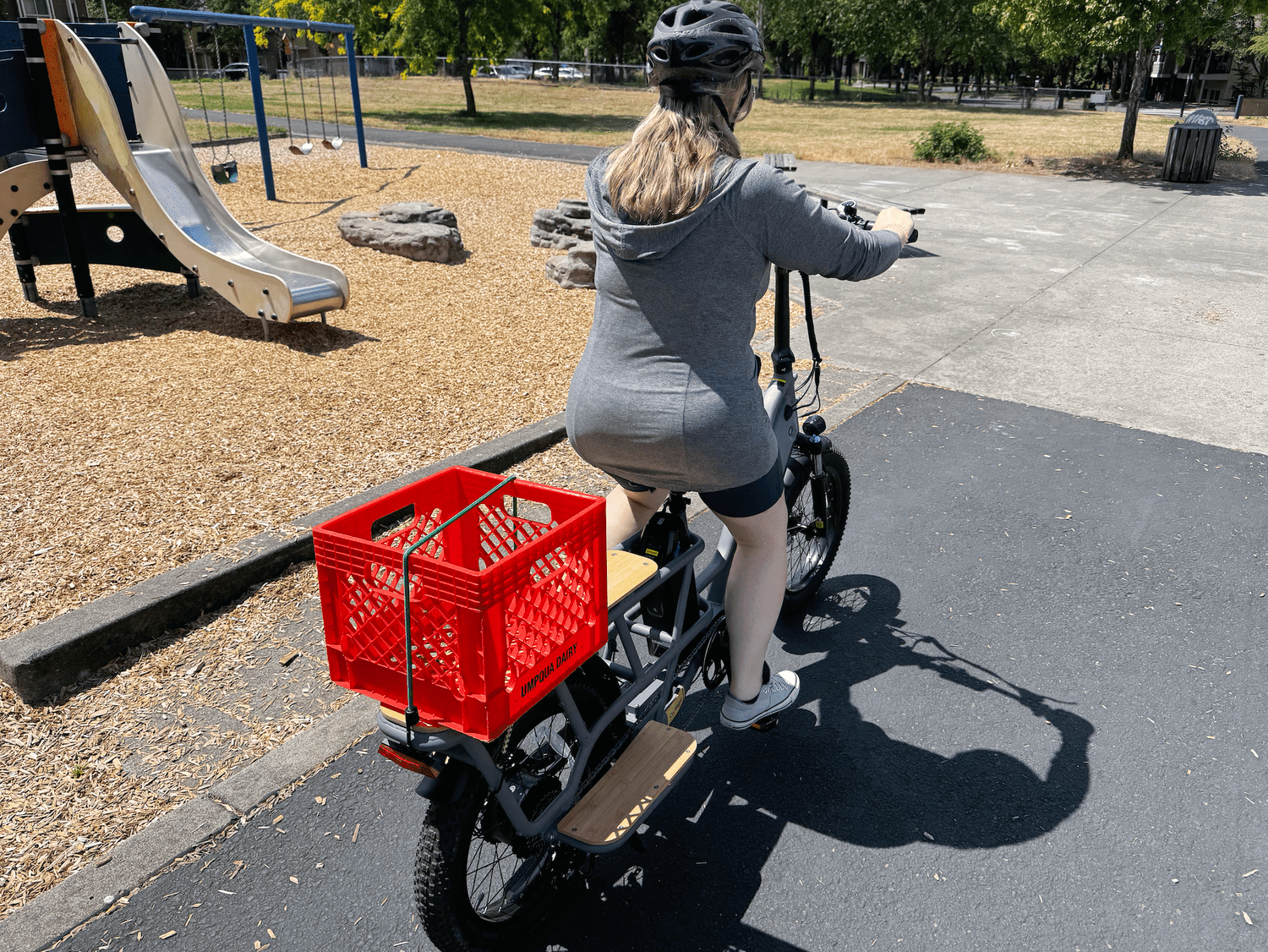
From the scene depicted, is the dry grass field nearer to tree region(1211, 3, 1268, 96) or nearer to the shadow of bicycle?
tree region(1211, 3, 1268, 96)

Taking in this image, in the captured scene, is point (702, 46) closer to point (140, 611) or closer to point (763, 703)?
point (763, 703)

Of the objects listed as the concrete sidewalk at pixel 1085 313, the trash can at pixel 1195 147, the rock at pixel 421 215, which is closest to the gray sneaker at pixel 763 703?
the concrete sidewalk at pixel 1085 313

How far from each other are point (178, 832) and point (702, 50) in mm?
2492

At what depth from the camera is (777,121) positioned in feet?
108

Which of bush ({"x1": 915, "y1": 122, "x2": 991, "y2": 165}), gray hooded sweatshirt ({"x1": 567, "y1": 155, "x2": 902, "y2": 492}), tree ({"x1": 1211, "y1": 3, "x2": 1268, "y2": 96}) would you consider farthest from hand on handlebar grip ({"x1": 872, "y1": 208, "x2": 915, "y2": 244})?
tree ({"x1": 1211, "y1": 3, "x2": 1268, "y2": 96})

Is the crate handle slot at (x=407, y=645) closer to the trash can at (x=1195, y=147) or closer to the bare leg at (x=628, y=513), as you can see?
the bare leg at (x=628, y=513)

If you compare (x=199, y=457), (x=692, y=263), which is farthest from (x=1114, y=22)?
(x=692, y=263)

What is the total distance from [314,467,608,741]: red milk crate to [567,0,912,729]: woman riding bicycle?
1.00 feet

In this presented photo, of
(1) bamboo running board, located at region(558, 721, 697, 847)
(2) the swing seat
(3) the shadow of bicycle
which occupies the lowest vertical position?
(3) the shadow of bicycle

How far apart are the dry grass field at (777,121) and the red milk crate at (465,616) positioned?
778 inches

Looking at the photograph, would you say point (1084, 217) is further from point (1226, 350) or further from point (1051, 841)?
point (1051, 841)

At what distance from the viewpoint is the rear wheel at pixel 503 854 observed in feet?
6.76

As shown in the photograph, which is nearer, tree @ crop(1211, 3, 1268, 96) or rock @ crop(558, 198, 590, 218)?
rock @ crop(558, 198, 590, 218)

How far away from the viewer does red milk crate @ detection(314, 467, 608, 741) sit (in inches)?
72.0
